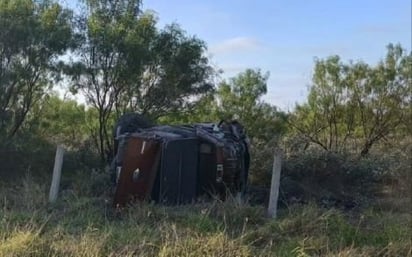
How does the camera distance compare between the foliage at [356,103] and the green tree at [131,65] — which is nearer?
the green tree at [131,65]

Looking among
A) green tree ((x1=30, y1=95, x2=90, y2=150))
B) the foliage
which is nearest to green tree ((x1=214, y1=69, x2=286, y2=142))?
the foliage

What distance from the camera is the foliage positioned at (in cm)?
1677

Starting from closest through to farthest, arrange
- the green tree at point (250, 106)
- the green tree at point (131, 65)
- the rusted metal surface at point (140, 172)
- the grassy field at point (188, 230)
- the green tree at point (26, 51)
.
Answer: the grassy field at point (188, 230) → the rusted metal surface at point (140, 172) → the green tree at point (26, 51) → the green tree at point (131, 65) → the green tree at point (250, 106)

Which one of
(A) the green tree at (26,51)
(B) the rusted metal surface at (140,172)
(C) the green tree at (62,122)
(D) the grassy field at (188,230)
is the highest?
(A) the green tree at (26,51)

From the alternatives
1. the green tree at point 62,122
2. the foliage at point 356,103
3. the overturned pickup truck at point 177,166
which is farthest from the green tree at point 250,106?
the overturned pickup truck at point 177,166

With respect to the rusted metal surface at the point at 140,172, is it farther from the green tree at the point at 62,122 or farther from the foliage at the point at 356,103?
the foliage at the point at 356,103

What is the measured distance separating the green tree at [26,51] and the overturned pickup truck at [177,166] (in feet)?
12.1

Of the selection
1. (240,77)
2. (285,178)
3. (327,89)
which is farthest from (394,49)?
(285,178)

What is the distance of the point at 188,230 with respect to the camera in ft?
22.8

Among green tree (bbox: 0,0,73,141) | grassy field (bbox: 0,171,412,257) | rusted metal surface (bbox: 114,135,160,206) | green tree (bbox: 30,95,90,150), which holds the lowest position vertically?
grassy field (bbox: 0,171,412,257)

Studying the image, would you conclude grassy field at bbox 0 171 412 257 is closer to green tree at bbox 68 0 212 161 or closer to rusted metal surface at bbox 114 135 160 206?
rusted metal surface at bbox 114 135 160 206

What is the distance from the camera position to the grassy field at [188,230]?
20.2 feet

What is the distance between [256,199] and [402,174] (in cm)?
365

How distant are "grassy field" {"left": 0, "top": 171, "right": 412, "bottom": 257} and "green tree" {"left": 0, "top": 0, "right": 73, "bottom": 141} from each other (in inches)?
147
